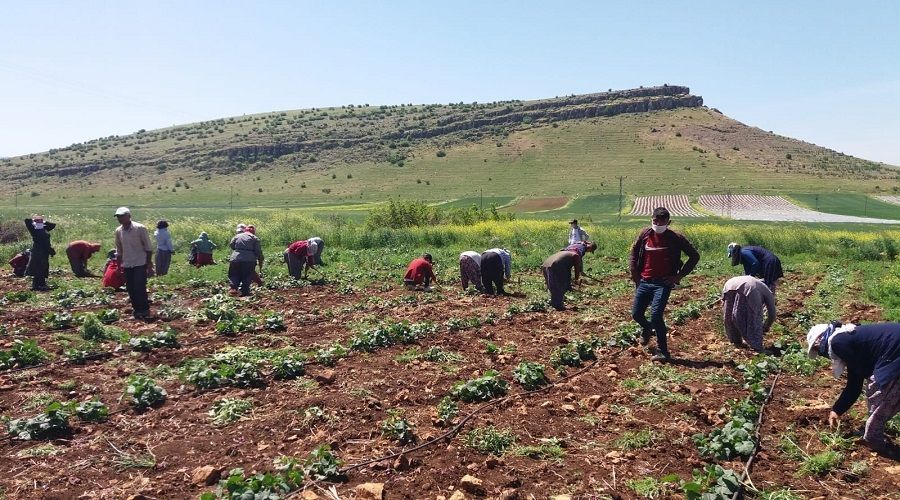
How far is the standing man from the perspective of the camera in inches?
421

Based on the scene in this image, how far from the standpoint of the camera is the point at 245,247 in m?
13.2

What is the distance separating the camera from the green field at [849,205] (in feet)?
155

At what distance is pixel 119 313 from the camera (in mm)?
11062

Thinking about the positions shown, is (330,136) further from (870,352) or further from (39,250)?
(870,352)

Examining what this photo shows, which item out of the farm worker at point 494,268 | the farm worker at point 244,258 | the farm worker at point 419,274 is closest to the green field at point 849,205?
the farm worker at point 494,268

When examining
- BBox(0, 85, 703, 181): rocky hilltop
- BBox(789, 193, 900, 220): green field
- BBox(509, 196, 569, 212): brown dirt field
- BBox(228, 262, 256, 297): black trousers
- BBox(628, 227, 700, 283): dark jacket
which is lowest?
BBox(789, 193, 900, 220): green field

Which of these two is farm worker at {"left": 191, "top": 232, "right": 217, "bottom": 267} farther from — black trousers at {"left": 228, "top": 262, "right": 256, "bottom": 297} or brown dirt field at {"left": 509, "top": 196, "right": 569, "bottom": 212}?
brown dirt field at {"left": 509, "top": 196, "right": 569, "bottom": 212}

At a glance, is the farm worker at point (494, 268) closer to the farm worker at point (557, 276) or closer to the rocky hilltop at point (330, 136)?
the farm worker at point (557, 276)

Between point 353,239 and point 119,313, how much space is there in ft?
49.0

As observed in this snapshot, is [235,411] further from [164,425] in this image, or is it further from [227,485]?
[227,485]

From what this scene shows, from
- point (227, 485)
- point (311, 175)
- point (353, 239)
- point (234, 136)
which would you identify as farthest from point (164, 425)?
point (234, 136)

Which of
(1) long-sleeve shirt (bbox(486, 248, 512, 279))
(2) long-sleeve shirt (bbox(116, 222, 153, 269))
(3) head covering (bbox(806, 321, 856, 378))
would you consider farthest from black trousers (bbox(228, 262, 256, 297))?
(3) head covering (bbox(806, 321, 856, 378))

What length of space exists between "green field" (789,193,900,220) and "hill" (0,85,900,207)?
4.70m

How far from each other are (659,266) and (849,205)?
5397cm
